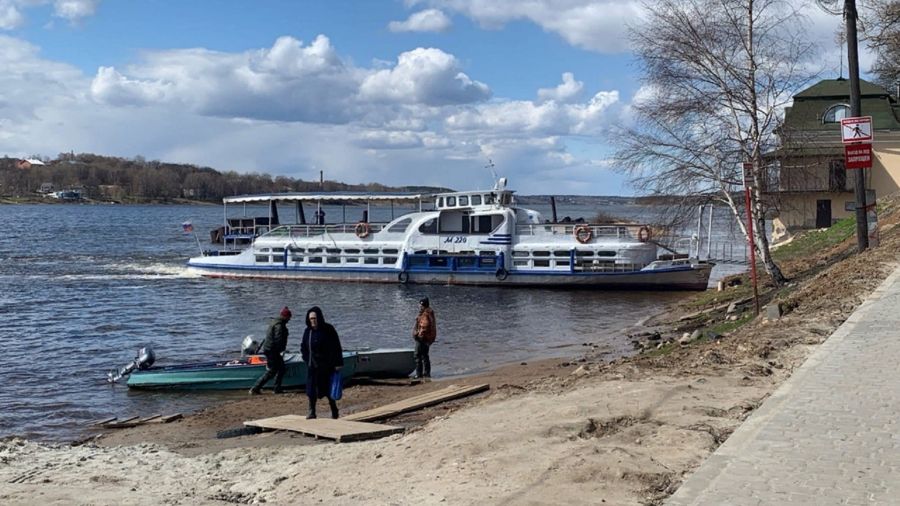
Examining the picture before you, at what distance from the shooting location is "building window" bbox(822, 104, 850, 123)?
1980 inches

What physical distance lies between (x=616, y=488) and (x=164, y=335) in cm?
2348

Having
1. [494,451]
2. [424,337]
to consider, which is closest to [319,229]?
[424,337]

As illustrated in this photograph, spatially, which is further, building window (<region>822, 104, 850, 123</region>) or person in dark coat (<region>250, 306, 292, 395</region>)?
building window (<region>822, 104, 850, 123</region>)

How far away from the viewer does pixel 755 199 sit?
26.1 m

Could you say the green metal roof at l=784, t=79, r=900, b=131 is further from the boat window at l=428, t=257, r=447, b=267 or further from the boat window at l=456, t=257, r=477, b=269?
the boat window at l=428, t=257, r=447, b=267

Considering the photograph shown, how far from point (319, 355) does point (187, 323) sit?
1961cm

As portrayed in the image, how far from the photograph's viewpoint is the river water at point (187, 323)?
1872cm

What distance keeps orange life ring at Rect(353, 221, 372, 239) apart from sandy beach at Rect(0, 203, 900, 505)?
104ft

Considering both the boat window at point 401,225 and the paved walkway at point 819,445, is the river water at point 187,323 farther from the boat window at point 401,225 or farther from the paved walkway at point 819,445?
the paved walkway at point 819,445

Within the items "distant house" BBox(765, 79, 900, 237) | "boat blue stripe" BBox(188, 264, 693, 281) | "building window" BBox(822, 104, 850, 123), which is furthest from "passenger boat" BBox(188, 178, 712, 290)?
"building window" BBox(822, 104, 850, 123)

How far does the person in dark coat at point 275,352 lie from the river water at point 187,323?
0.59 metres

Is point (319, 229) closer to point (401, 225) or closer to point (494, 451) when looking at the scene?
point (401, 225)

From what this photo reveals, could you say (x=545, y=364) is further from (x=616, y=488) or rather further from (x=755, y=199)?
(x=616, y=488)

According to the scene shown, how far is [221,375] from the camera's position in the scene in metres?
18.7
